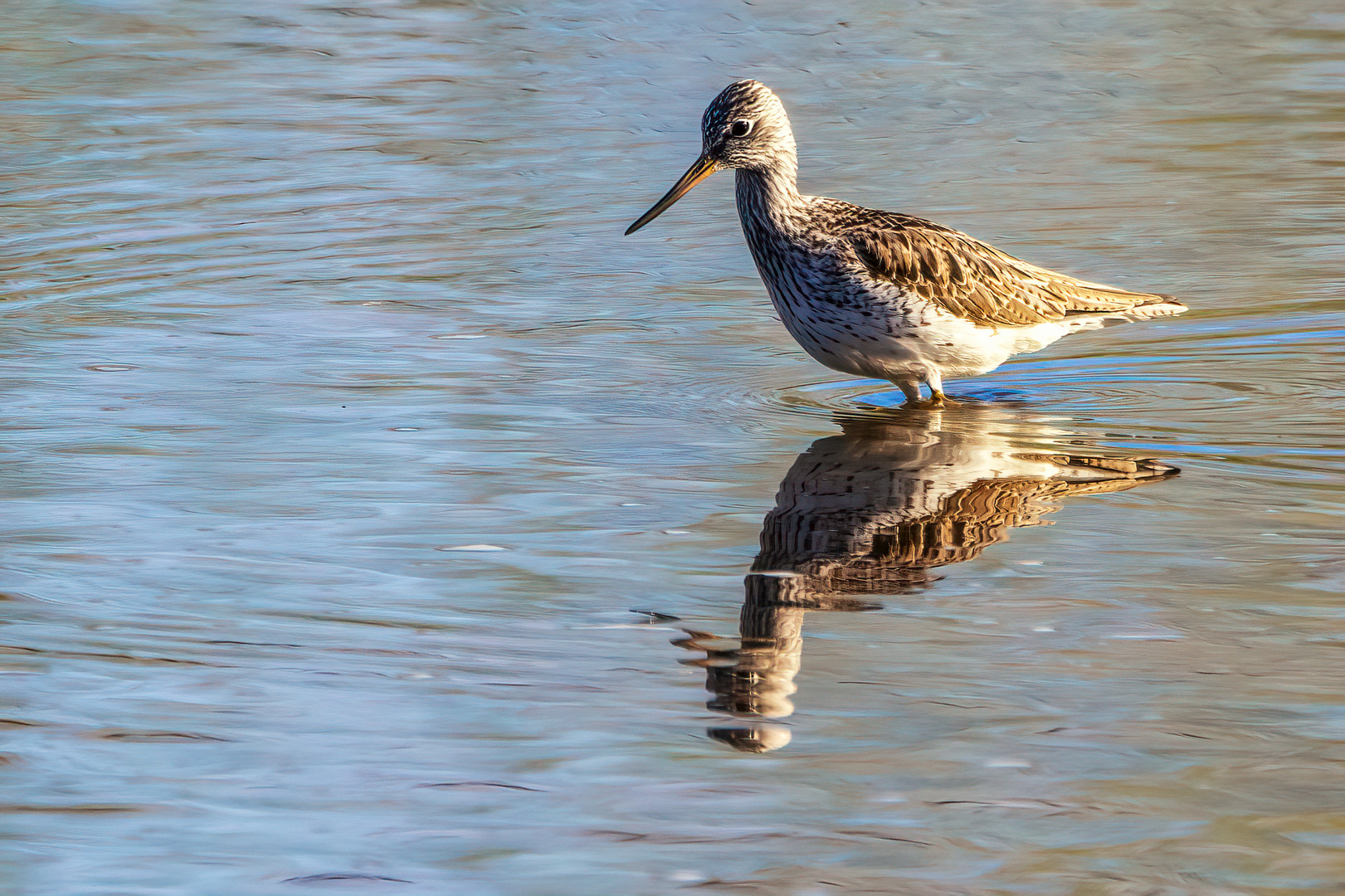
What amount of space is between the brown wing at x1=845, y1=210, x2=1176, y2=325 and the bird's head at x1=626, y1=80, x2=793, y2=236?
0.63 m

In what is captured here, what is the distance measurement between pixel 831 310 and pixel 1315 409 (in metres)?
2.30

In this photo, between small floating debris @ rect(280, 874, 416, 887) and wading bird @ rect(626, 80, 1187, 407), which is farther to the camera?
wading bird @ rect(626, 80, 1187, 407)

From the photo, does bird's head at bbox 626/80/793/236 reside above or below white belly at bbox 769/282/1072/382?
above

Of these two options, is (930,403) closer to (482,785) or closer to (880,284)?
(880,284)

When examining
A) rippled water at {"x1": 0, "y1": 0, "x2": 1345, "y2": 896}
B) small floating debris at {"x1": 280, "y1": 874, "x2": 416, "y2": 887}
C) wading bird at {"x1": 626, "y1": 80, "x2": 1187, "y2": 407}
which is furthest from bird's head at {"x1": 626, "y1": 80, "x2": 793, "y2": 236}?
small floating debris at {"x1": 280, "y1": 874, "x2": 416, "y2": 887}

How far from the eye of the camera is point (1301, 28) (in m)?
17.3

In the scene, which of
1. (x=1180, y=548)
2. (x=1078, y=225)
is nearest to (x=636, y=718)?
(x=1180, y=548)

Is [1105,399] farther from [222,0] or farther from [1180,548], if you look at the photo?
[222,0]

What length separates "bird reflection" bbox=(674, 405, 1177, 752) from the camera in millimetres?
Result: 5469

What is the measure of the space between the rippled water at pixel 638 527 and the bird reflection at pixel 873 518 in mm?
29

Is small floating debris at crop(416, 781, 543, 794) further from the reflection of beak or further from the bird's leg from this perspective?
the reflection of beak

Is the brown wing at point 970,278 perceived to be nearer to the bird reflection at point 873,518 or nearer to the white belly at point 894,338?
the white belly at point 894,338

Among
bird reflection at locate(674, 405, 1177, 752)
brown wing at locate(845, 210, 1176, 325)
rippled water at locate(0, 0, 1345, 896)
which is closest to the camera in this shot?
rippled water at locate(0, 0, 1345, 896)

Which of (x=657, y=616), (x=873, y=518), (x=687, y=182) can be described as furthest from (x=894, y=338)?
(x=657, y=616)
